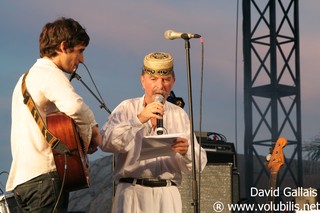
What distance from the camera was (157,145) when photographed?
12.6ft

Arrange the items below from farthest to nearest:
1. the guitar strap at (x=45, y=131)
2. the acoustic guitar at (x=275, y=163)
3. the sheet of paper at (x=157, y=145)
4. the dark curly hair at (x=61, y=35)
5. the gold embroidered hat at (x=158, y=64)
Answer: the acoustic guitar at (x=275, y=163) < the gold embroidered hat at (x=158, y=64) < the sheet of paper at (x=157, y=145) < the dark curly hair at (x=61, y=35) < the guitar strap at (x=45, y=131)

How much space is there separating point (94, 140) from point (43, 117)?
331mm

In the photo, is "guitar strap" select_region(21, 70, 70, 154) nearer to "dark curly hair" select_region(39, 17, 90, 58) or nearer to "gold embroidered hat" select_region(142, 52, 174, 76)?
"dark curly hair" select_region(39, 17, 90, 58)

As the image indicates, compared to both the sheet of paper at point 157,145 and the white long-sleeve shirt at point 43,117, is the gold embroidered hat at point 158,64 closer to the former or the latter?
the sheet of paper at point 157,145

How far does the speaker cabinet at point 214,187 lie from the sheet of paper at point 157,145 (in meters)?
2.50

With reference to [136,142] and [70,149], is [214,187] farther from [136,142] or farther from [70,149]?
[70,149]

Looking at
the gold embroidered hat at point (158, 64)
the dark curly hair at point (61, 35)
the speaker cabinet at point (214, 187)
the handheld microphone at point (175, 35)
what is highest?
the handheld microphone at point (175, 35)

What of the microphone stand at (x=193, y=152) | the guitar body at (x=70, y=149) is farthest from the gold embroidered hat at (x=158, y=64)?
the guitar body at (x=70, y=149)

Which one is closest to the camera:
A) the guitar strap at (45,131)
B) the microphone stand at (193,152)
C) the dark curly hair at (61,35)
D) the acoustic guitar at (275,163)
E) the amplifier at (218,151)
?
the guitar strap at (45,131)

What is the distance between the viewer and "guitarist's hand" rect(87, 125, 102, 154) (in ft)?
→ 11.5

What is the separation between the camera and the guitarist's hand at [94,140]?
3490 mm

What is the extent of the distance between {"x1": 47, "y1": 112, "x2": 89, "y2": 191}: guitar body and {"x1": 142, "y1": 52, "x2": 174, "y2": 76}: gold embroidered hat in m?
0.93

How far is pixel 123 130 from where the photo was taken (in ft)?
12.5

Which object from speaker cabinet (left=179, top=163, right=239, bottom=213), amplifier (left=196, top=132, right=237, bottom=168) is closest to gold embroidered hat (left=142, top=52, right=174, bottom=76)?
speaker cabinet (left=179, top=163, right=239, bottom=213)
